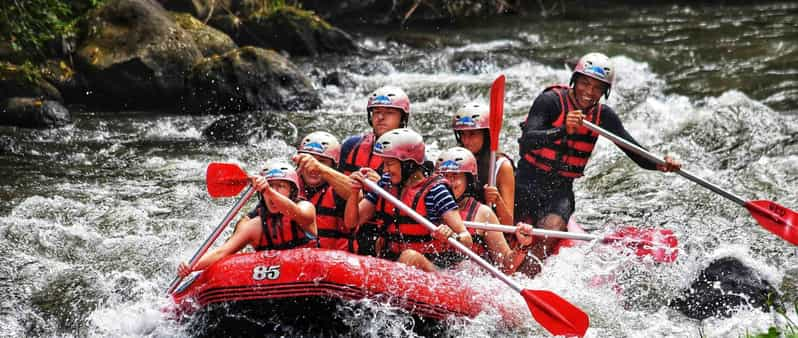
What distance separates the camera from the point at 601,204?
30.3ft

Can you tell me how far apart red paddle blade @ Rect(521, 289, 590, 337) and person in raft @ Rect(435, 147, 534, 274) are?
587mm

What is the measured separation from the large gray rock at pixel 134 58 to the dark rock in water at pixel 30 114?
1056mm

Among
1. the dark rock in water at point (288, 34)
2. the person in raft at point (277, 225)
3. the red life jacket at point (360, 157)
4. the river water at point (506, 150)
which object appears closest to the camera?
the person in raft at point (277, 225)

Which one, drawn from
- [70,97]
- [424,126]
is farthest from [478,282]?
[70,97]

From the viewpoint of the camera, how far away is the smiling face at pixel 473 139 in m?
6.92

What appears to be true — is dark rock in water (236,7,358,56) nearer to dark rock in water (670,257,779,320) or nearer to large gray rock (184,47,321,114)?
large gray rock (184,47,321,114)

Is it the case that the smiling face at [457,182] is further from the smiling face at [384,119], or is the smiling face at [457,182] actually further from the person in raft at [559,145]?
the person in raft at [559,145]

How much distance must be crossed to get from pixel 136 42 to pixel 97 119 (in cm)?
127

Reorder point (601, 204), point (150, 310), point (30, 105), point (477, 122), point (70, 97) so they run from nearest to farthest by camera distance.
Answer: point (150, 310) < point (477, 122) < point (601, 204) < point (30, 105) < point (70, 97)

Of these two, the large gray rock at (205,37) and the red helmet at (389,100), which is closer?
the red helmet at (389,100)

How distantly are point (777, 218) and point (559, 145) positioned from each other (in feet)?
5.31

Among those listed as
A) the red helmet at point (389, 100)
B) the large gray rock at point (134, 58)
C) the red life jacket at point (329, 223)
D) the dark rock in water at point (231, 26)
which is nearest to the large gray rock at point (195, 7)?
the dark rock in water at point (231, 26)

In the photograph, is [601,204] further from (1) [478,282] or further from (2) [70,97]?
(2) [70,97]

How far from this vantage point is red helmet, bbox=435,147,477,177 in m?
6.27
